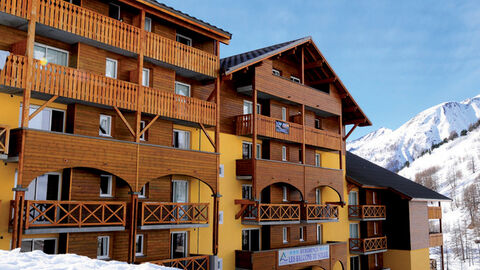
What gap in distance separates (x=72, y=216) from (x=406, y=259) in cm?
2742

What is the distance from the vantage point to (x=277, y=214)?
25656mm

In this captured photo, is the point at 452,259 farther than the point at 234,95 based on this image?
Yes

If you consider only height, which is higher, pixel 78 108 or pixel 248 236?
pixel 78 108

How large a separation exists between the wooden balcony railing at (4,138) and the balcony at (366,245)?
25.3m

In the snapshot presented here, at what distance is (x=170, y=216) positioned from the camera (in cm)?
2052

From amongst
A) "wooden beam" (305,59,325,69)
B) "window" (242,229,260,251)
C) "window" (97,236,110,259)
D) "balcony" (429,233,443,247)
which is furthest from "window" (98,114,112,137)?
"balcony" (429,233,443,247)

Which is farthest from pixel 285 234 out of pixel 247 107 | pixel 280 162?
pixel 247 107

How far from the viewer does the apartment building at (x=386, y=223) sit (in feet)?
112

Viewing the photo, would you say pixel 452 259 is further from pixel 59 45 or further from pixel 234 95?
pixel 59 45

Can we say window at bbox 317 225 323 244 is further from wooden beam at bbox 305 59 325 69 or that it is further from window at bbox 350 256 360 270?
wooden beam at bbox 305 59 325 69

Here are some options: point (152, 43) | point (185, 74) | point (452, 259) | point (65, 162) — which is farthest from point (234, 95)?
point (452, 259)

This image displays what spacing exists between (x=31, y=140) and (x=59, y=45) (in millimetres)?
4794

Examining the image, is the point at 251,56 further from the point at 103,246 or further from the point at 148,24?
the point at 103,246

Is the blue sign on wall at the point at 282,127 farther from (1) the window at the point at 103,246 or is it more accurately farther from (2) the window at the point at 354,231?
(2) the window at the point at 354,231
